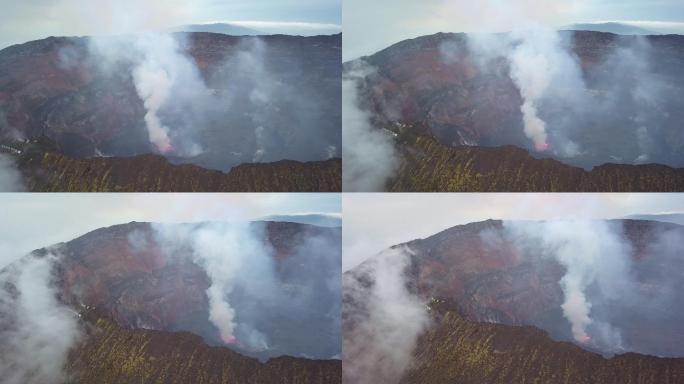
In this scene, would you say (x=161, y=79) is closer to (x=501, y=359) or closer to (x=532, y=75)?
(x=532, y=75)

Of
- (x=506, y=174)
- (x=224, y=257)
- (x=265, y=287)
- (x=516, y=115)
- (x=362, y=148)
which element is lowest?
(x=265, y=287)

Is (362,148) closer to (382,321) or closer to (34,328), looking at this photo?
(382,321)

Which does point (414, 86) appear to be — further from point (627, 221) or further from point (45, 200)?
point (45, 200)

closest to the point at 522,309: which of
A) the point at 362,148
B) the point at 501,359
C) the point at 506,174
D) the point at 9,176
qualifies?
the point at 501,359

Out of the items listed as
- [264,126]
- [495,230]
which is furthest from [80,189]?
[495,230]

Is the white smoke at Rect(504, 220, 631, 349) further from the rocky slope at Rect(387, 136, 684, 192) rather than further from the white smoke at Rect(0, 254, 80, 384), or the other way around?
the white smoke at Rect(0, 254, 80, 384)

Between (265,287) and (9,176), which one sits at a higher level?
(9,176)
